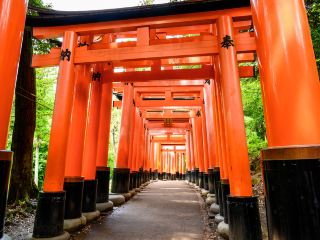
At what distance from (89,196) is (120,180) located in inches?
160

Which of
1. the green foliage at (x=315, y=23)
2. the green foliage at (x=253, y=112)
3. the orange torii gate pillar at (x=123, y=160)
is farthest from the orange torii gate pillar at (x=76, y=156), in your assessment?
the green foliage at (x=253, y=112)

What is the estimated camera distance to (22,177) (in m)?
8.35

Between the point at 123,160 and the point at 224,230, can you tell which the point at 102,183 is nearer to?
the point at 123,160

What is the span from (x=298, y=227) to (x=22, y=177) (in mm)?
8743

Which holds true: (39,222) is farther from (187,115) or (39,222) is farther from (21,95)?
(187,115)

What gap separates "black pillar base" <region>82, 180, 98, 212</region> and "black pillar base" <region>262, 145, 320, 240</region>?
6161 mm

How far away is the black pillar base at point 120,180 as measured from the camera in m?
11.2

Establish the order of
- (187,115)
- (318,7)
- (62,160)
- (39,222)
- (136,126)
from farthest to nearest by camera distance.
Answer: (187,115) < (136,126) < (318,7) < (62,160) < (39,222)

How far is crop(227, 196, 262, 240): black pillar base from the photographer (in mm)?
4543

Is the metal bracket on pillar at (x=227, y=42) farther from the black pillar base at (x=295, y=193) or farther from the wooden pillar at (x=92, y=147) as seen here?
the wooden pillar at (x=92, y=147)

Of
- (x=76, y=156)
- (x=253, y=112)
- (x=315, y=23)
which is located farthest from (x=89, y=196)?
(x=253, y=112)

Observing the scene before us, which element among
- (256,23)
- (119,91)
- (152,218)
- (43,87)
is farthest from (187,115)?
(256,23)

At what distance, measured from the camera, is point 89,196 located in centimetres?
730

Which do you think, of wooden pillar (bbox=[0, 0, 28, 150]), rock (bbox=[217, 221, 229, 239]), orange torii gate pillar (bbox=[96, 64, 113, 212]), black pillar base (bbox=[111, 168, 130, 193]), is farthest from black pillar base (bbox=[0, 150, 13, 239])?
black pillar base (bbox=[111, 168, 130, 193])
